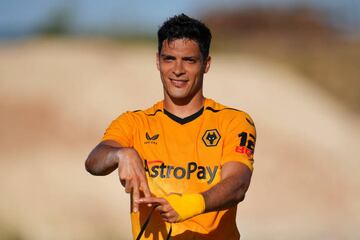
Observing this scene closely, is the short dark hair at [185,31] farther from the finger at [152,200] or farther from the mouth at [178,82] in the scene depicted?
the finger at [152,200]

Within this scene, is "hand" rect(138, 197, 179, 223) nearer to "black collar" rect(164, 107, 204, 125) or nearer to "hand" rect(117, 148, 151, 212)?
"hand" rect(117, 148, 151, 212)

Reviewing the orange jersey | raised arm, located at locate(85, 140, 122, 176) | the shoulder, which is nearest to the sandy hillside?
the shoulder

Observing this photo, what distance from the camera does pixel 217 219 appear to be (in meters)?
6.50

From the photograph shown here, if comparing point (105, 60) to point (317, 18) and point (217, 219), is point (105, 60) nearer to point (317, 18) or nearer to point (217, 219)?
point (317, 18)

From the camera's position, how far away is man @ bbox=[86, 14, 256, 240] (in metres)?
6.44

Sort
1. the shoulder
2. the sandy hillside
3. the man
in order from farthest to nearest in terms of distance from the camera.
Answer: the sandy hillside
the shoulder
the man

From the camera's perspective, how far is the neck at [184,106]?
677 cm

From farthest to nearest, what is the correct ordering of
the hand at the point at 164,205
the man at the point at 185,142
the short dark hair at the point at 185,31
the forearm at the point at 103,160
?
the short dark hair at the point at 185,31 → the man at the point at 185,142 → the forearm at the point at 103,160 → the hand at the point at 164,205

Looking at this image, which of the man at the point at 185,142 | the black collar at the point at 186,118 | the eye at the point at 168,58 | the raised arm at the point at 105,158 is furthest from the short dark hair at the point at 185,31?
the raised arm at the point at 105,158

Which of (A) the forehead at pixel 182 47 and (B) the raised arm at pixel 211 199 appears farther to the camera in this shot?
(A) the forehead at pixel 182 47

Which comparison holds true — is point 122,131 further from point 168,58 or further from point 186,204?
point 186,204

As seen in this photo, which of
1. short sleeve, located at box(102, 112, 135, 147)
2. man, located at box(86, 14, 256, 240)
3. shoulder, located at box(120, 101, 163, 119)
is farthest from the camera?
shoulder, located at box(120, 101, 163, 119)

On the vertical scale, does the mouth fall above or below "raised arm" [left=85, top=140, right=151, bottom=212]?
above

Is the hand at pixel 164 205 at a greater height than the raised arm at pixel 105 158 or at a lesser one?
lesser
